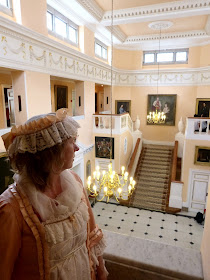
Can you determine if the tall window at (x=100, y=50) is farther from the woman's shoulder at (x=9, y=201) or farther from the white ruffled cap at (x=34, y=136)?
the woman's shoulder at (x=9, y=201)

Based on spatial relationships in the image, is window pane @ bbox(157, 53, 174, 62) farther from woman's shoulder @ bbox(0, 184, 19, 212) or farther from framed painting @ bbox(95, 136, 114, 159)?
woman's shoulder @ bbox(0, 184, 19, 212)

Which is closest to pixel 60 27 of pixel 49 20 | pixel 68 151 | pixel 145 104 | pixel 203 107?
pixel 49 20

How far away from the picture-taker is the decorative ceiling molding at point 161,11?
7367 millimetres

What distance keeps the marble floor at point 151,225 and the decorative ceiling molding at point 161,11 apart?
8358 mm

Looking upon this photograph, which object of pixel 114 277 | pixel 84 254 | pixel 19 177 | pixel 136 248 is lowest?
pixel 114 277

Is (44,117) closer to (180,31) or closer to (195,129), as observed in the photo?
(195,129)

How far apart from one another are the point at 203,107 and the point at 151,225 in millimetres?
8014

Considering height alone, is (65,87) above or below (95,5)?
below

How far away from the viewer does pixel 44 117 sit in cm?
110

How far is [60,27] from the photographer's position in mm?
7691

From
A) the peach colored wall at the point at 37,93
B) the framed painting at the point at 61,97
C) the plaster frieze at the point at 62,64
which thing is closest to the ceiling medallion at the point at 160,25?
the plaster frieze at the point at 62,64

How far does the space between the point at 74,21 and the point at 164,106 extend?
769 centimetres

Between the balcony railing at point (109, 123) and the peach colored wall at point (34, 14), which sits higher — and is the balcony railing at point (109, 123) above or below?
below

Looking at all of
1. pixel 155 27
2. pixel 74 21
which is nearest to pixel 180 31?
pixel 155 27
